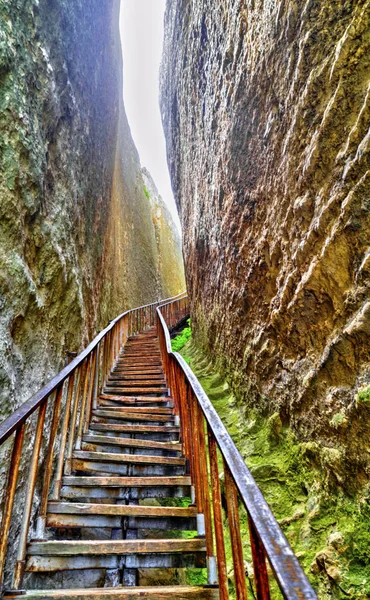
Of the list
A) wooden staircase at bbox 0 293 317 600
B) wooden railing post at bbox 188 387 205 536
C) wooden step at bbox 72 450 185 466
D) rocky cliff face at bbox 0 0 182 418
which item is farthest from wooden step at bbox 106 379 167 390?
wooden railing post at bbox 188 387 205 536

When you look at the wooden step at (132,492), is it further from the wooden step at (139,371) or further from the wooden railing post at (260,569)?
the wooden step at (139,371)

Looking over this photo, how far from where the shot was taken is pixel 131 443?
3.38 meters

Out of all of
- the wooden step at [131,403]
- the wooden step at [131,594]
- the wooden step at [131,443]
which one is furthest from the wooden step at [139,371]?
the wooden step at [131,594]

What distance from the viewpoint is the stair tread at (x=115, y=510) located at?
2375 mm

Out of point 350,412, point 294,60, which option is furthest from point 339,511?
point 294,60

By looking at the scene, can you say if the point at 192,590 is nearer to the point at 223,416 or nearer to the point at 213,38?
the point at 223,416

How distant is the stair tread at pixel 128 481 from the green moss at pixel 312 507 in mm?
654

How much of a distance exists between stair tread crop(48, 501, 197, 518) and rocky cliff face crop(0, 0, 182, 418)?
821mm

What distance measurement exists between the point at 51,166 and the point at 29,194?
1.13 m

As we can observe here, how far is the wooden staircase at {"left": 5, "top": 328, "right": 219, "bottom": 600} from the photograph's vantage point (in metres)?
2.00

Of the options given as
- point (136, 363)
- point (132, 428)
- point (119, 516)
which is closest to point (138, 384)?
point (136, 363)

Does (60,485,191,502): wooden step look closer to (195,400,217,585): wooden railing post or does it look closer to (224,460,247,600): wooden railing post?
(195,400,217,585): wooden railing post

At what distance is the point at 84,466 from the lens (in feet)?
9.87

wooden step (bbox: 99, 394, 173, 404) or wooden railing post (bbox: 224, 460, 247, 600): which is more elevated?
wooden step (bbox: 99, 394, 173, 404)
